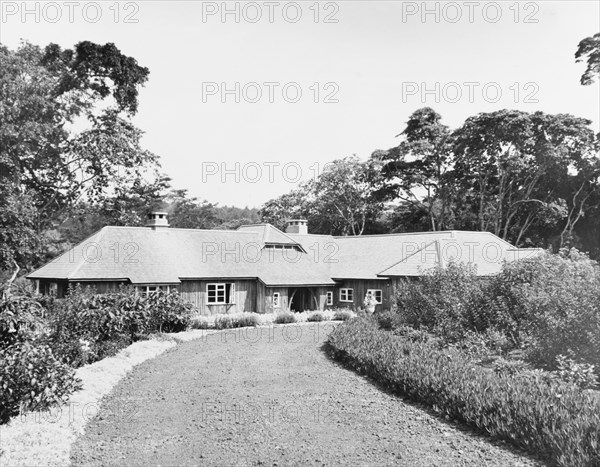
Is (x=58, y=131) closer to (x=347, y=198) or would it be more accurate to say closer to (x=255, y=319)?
(x=255, y=319)

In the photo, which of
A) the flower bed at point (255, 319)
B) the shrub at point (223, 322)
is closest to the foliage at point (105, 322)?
the flower bed at point (255, 319)

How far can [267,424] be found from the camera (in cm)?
1168

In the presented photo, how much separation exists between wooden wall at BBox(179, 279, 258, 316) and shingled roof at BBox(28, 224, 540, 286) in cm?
57

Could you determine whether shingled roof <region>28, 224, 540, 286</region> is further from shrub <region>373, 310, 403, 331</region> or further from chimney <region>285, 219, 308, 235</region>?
shrub <region>373, 310, 403, 331</region>

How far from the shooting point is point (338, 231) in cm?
6203

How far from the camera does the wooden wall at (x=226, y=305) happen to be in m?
32.5

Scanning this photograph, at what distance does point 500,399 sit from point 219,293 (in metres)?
24.5

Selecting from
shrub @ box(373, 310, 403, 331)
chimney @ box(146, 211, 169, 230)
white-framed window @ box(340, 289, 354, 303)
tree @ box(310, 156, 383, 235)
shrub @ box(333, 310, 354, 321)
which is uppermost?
tree @ box(310, 156, 383, 235)

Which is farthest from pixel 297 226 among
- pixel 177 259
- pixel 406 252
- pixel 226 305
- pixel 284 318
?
pixel 284 318

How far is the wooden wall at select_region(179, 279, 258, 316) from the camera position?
→ 107ft

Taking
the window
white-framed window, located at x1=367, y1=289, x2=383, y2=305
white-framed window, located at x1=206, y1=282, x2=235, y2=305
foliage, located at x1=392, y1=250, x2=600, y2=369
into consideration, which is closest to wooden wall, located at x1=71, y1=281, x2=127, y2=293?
white-framed window, located at x1=206, y1=282, x2=235, y2=305

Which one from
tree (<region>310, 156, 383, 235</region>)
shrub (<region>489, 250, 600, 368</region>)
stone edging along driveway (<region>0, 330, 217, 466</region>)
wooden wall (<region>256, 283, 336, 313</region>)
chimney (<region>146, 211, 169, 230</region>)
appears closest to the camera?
stone edging along driveway (<region>0, 330, 217, 466</region>)

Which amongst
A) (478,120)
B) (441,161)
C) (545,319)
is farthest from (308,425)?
(441,161)

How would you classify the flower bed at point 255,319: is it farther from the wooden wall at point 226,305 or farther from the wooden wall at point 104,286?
the wooden wall at point 104,286
